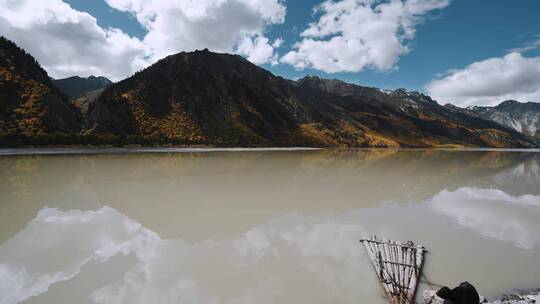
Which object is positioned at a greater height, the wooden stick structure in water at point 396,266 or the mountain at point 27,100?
the mountain at point 27,100

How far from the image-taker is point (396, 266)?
39.0 feet

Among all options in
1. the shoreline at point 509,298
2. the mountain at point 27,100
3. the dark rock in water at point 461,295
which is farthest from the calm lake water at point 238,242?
the mountain at point 27,100

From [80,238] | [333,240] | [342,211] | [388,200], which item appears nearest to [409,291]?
[333,240]

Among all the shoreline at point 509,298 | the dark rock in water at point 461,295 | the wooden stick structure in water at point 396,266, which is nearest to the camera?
the dark rock in water at point 461,295

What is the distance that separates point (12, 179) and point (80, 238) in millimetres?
25233

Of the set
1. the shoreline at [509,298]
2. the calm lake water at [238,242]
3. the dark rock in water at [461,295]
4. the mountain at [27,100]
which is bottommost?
the calm lake water at [238,242]

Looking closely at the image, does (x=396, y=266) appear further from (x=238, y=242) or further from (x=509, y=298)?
(x=238, y=242)

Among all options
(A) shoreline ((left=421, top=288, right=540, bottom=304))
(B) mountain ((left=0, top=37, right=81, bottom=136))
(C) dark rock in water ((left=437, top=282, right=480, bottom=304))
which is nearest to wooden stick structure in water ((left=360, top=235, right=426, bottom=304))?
(A) shoreline ((left=421, top=288, right=540, bottom=304))

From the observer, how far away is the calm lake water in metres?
10.7

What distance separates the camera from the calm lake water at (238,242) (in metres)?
10.7

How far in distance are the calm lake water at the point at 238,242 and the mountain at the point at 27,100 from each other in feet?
298

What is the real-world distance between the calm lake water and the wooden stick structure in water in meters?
0.44

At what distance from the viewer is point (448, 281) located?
1131 cm

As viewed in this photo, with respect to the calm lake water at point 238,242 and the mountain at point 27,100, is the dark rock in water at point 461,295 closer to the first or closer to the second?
the calm lake water at point 238,242
